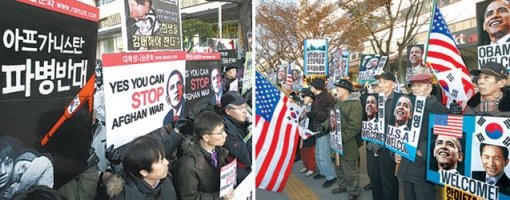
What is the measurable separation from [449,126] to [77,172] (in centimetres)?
293

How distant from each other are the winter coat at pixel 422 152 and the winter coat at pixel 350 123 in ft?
5.00

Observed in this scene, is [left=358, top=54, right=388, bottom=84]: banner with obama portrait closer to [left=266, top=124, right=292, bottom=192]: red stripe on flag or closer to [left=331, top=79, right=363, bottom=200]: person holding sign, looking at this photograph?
[left=331, top=79, right=363, bottom=200]: person holding sign

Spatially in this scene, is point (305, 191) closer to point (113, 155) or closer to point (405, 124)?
point (405, 124)

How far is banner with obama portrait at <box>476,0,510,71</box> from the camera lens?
4.57 metres

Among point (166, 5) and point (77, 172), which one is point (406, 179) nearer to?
point (166, 5)

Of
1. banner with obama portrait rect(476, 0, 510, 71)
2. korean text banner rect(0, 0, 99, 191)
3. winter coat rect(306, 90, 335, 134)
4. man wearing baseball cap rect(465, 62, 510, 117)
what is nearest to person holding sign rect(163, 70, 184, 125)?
korean text banner rect(0, 0, 99, 191)

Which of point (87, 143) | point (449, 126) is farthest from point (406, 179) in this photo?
point (87, 143)

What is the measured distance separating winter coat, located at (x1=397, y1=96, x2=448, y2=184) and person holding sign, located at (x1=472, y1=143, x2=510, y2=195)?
2.51 ft

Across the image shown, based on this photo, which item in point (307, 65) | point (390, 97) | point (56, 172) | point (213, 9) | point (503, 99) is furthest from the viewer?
point (213, 9)

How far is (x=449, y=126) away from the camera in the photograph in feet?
12.1

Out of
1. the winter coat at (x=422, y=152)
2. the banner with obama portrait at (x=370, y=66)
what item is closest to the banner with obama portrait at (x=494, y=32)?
the winter coat at (x=422, y=152)

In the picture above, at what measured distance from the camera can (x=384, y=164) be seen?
16.3 ft

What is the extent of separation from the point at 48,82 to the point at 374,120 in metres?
4.05

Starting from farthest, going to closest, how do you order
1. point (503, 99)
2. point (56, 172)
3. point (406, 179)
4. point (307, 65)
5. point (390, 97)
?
point (307, 65) < point (390, 97) < point (406, 179) < point (503, 99) < point (56, 172)
